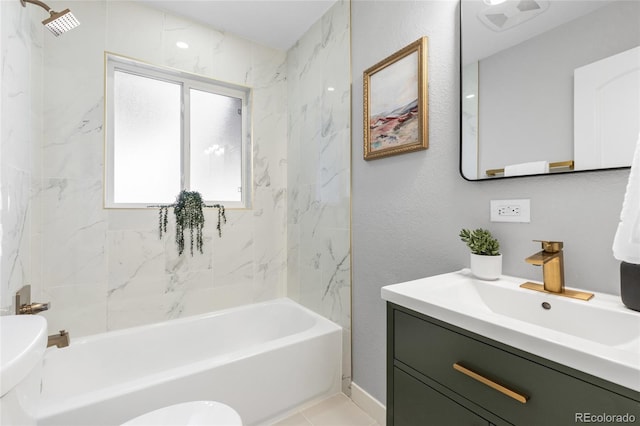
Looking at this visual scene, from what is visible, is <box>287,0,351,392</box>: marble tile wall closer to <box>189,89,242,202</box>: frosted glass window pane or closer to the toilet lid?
<box>189,89,242,202</box>: frosted glass window pane

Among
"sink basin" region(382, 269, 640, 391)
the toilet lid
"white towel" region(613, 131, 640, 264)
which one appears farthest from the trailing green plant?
the toilet lid

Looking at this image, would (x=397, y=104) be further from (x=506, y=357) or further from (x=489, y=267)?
(x=506, y=357)

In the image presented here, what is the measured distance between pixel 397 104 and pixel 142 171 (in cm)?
188

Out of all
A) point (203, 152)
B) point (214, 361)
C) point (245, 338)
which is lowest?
point (245, 338)

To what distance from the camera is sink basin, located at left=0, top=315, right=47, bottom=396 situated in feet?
1.79

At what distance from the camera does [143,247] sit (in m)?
2.05

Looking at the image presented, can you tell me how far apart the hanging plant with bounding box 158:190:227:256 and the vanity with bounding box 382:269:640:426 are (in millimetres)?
1682

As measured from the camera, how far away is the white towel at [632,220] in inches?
27.9

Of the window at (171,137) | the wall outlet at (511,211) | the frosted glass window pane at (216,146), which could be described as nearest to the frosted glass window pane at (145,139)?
the window at (171,137)

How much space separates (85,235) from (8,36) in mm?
1116

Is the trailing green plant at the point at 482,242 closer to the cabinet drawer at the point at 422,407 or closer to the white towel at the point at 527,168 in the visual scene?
the white towel at the point at 527,168

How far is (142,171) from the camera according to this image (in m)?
2.19

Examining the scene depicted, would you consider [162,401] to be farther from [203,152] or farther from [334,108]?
[334,108]

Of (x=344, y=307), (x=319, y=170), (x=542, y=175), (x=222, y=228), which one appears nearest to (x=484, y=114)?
(x=542, y=175)
